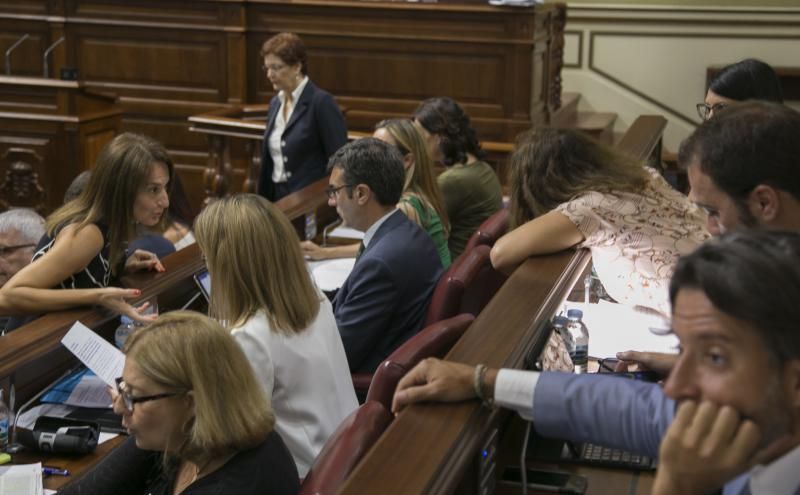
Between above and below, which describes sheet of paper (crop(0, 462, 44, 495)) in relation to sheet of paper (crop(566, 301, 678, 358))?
below

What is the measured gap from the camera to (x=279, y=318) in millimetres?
2643

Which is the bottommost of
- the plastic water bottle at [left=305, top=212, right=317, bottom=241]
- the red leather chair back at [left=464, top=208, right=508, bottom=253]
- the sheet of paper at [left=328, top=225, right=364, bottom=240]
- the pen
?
the pen

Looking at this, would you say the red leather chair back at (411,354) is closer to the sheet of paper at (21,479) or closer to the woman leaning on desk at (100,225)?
the sheet of paper at (21,479)

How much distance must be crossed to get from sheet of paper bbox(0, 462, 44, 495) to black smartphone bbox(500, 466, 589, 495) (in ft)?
3.75

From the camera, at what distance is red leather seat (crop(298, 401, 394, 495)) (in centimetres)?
196

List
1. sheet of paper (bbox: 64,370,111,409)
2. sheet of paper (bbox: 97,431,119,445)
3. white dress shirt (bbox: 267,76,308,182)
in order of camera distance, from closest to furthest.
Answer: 1. sheet of paper (bbox: 97,431,119,445)
2. sheet of paper (bbox: 64,370,111,409)
3. white dress shirt (bbox: 267,76,308,182)

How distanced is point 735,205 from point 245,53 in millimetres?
5974

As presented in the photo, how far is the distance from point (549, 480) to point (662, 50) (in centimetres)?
753

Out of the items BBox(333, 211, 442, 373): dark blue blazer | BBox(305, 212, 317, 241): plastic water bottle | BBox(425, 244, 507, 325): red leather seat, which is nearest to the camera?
BBox(425, 244, 507, 325): red leather seat

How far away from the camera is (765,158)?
2133 mm

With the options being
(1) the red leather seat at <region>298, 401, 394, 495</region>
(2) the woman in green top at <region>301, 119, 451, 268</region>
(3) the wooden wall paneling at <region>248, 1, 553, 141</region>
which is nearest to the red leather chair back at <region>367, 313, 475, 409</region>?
(1) the red leather seat at <region>298, 401, 394, 495</region>

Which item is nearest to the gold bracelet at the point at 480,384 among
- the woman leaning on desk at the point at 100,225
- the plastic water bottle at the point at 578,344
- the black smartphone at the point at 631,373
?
the black smartphone at the point at 631,373

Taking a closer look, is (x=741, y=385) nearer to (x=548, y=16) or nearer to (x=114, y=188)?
(x=114, y=188)

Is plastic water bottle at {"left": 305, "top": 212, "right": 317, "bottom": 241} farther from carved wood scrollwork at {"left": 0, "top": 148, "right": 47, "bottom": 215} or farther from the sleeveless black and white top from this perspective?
carved wood scrollwork at {"left": 0, "top": 148, "right": 47, "bottom": 215}
